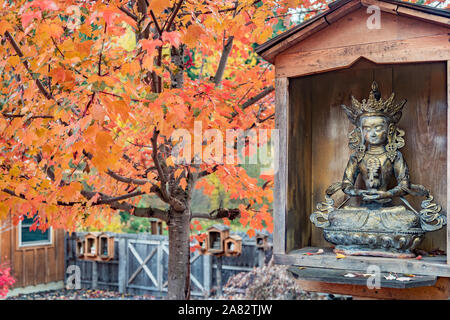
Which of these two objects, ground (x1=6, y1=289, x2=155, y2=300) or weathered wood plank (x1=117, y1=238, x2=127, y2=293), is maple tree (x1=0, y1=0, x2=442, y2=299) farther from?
ground (x1=6, y1=289, x2=155, y2=300)

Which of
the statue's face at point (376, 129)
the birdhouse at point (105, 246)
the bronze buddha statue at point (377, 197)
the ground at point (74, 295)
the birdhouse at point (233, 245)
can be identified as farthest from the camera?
the birdhouse at point (105, 246)

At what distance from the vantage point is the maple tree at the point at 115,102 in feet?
7.82

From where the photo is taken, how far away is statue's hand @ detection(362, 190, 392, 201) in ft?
9.97

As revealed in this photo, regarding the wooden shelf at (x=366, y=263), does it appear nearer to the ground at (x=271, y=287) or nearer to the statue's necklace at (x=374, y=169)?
the statue's necklace at (x=374, y=169)

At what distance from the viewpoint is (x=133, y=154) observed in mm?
4520

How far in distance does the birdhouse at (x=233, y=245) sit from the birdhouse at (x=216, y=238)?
0.09 metres

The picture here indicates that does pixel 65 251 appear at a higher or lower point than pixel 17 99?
lower

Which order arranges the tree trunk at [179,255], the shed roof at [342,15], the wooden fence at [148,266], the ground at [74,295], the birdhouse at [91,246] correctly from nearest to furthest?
the shed roof at [342,15], the tree trunk at [179,255], the wooden fence at [148,266], the ground at [74,295], the birdhouse at [91,246]

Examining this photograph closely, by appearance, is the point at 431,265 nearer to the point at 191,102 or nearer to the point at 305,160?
the point at 305,160

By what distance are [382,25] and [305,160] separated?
107 cm

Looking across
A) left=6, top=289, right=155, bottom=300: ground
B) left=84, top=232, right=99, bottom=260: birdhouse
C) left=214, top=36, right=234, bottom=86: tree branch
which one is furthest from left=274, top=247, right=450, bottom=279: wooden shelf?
left=84, top=232, right=99, bottom=260: birdhouse

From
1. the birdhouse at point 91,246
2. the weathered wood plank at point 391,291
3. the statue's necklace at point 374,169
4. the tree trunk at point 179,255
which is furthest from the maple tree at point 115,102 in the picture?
the birdhouse at point 91,246

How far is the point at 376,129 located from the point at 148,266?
27.1 ft
